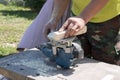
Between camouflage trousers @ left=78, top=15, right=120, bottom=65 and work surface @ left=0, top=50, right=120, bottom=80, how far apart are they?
0.85ft

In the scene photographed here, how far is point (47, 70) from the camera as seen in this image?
6.57 ft

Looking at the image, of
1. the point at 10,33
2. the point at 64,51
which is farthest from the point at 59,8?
the point at 10,33

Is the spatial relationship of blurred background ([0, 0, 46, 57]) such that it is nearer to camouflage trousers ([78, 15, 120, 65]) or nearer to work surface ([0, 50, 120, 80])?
camouflage trousers ([78, 15, 120, 65])

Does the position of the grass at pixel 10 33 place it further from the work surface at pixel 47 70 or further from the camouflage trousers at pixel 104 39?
the work surface at pixel 47 70

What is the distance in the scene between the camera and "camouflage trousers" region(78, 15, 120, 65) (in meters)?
2.38

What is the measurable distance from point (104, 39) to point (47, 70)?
0.61 m

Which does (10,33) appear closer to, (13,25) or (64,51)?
(13,25)

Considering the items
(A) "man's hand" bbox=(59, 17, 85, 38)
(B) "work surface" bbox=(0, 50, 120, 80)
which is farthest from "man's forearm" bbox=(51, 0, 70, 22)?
(A) "man's hand" bbox=(59, 17, 85, 38)

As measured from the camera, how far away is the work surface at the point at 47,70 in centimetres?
190

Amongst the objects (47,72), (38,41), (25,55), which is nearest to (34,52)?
(25,55)

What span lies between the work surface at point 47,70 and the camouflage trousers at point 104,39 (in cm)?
26

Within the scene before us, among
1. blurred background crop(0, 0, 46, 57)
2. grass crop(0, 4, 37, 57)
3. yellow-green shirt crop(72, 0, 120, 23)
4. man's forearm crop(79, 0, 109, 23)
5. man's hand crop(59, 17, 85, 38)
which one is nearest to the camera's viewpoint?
man's hand crop(59, 17, 85, 38)

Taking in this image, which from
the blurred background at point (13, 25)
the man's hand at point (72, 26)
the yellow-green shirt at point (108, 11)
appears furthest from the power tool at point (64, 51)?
the blurred background at point (13, 25)

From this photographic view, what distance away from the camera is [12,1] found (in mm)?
12562
